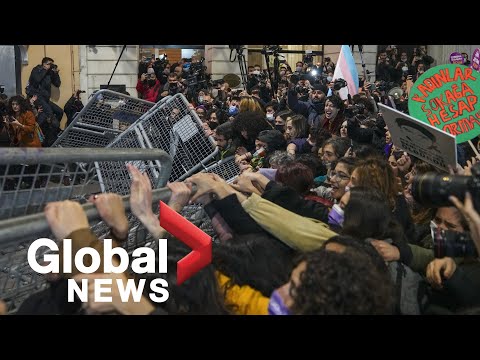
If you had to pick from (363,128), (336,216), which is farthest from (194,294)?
(363,128)

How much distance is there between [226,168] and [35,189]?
326cm

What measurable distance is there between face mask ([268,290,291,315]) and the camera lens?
29.5 inches

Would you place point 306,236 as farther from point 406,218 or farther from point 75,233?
point 406,218

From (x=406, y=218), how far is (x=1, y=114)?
26.9 feet

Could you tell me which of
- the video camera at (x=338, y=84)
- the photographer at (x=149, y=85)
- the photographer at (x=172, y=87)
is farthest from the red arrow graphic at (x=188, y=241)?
the photographer at (x=149, y=85)

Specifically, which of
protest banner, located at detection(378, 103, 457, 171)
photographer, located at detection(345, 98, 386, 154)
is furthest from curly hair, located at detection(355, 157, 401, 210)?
photographer, located at detection(345, 98, 386, 154)

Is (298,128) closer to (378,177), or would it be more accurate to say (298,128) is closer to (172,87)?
(378,177)

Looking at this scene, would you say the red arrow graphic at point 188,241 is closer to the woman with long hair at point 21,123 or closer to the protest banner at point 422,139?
the protest banner at point 422,139

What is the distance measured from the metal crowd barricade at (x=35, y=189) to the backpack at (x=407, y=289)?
104cm

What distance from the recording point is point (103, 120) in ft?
19.3

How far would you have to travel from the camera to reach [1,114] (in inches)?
399

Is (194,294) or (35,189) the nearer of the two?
(194,294)

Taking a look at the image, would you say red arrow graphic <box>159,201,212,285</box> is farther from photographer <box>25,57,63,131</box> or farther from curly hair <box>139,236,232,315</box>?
photographer <box>25,57,63,131</box>
